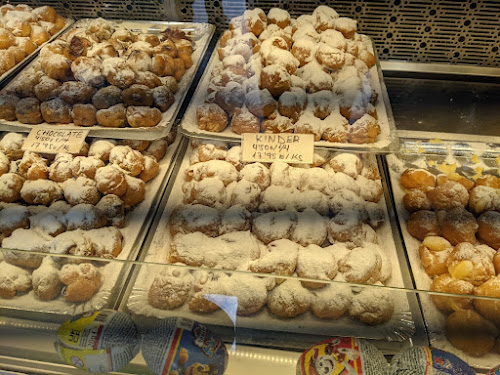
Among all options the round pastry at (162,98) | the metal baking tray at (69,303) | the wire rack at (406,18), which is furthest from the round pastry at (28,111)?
the metal baking tray at (69,303)

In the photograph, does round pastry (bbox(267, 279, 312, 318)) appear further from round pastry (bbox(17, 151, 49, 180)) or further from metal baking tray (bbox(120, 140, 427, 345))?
round pastry (bbox(17, 151, 49, 180))

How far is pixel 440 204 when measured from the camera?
5.08ft

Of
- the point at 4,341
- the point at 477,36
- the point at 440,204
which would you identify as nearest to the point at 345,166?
the point at 440,204

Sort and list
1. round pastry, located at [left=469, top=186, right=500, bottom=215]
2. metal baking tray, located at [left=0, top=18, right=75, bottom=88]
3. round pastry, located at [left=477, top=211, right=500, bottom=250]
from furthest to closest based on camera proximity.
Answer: metal baking tray, located at [left=0, top=18, right=75, bottom=88] → round pastry, located at [left=469, top=186, right=500, bottom=215] → round pastry, located at [left=477, top=211, right=500, bottom=250]

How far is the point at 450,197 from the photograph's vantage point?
60.6 inches

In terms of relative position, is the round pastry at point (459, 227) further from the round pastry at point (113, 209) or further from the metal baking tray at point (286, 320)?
the round pastry at point (113, 209)

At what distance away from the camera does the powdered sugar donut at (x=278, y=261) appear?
1.26 metres

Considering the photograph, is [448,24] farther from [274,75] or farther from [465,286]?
[465,286]

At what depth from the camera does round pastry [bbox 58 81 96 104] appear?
70.4 inches

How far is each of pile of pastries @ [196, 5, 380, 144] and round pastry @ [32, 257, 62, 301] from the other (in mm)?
826

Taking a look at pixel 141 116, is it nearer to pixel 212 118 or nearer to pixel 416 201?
pixel 212 118

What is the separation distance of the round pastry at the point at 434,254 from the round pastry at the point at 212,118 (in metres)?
0.87

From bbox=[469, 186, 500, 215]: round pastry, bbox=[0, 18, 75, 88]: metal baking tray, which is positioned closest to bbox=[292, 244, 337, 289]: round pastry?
bbox=[469, 186, 500, 215]: round pastry

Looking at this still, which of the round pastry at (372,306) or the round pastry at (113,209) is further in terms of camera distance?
the round pastry at (113,209)
